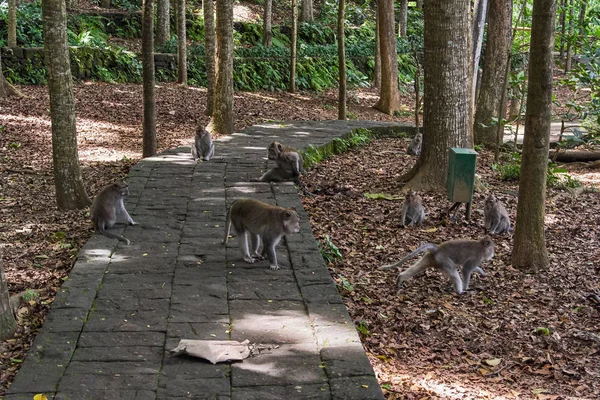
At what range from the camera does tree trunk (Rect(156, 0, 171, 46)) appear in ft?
91.8

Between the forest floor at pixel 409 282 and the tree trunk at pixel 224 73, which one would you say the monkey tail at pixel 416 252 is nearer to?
the forest floor at pixel 409 282

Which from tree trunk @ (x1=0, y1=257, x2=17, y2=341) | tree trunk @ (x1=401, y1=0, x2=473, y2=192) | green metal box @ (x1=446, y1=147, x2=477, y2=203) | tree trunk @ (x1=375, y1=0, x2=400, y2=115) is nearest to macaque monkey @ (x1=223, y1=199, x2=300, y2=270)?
tree trunk @ (x1=0, y1=257, x2=17, y2=341)

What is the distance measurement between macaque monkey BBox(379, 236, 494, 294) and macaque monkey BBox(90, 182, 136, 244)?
354cm

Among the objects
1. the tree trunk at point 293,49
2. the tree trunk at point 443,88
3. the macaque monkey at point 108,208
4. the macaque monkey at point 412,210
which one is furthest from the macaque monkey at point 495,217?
the tree trunk at point 293,49

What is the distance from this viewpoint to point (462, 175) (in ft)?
32.8

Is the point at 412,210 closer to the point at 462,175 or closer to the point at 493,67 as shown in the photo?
the point at 462,175

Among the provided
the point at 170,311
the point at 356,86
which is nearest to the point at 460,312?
the point at 170,311

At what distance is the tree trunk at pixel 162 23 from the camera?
91.8 ft

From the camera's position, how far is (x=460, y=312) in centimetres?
748

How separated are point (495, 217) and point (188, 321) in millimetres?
5583

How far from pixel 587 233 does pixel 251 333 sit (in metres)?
6.76

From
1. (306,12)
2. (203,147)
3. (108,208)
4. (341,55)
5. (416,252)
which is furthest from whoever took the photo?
(306,12)

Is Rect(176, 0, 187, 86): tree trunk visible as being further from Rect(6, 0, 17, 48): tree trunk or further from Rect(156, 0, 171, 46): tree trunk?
Rect(6, 0, 17, 48): tree trunk

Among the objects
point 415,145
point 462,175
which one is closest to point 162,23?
point 415,145
